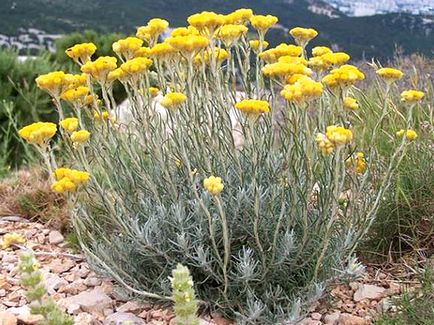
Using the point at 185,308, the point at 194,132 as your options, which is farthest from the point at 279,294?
the point at 185,308

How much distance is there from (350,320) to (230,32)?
148cm

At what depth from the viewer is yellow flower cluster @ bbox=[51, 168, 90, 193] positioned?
2654 millimetres

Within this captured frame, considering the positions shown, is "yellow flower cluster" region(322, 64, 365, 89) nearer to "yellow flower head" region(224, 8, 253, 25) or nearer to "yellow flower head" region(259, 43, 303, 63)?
"yellow flower head" region(259, 43, 303, 63)

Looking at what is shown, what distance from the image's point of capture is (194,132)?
3100mm

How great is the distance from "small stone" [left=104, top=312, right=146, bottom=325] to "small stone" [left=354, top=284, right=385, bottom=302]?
1.11 m

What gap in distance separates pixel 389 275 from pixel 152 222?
1376 millimetres

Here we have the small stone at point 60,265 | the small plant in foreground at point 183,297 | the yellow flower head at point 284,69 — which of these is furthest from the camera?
the small stone at point 60,265

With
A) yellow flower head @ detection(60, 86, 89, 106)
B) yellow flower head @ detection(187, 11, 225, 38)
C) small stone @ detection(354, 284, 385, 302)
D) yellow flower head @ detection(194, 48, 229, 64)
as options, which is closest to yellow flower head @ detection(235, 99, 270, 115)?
yellow flower head @ detection(187, 11, 225, 38)

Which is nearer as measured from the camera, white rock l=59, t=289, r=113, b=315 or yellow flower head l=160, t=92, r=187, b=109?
yellow flower head l=160, t=92, r=187, b=109

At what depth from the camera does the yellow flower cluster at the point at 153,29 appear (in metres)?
3.12

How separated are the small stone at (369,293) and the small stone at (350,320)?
0.70 ft

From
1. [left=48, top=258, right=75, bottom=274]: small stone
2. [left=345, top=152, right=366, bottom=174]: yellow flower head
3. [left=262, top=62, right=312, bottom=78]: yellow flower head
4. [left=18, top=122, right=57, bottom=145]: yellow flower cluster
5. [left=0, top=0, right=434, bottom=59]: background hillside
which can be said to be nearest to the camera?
[left=262, top=62, right=312, bottom=78]: yellow flower head

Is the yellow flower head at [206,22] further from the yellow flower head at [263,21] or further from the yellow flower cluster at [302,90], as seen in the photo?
the yellow flower cluster at [302,90]

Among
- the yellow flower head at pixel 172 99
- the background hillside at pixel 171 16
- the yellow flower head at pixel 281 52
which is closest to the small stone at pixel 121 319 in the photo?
the yellow flower head at pixel 172 99
